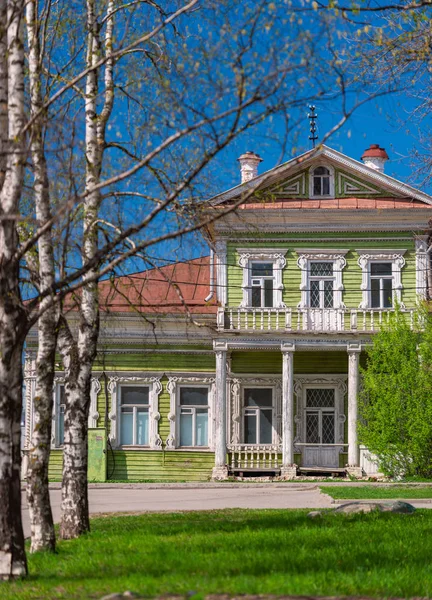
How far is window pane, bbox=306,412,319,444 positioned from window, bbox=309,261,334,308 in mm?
3259

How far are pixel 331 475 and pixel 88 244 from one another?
1866cm

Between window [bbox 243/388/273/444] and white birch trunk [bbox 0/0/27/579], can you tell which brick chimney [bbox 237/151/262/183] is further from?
white birch trunk [bbox 0/0/27/579]

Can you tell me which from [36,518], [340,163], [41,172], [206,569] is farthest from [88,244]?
[340,163]

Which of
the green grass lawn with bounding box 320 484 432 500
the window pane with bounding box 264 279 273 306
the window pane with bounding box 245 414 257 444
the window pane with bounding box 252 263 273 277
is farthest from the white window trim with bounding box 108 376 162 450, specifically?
the green grass lawn with bounding box 320 484 432 500

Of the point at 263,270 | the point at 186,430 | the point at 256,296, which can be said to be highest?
the point at 263,270

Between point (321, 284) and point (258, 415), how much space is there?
14.0 ft

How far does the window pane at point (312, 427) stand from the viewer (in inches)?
1201

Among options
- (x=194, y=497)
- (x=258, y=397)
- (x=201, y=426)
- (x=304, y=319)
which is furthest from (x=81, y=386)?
(x=258, y=397)

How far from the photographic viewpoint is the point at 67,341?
12828 mm

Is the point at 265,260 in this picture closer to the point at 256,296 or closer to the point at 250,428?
the point at 256,296

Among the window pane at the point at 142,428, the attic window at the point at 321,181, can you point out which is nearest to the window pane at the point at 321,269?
the attic window at the point at 321,181

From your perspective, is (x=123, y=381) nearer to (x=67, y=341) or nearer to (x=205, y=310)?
(x=205, y=310)

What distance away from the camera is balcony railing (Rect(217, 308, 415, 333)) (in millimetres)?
29344

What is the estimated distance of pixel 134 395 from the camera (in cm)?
3097
